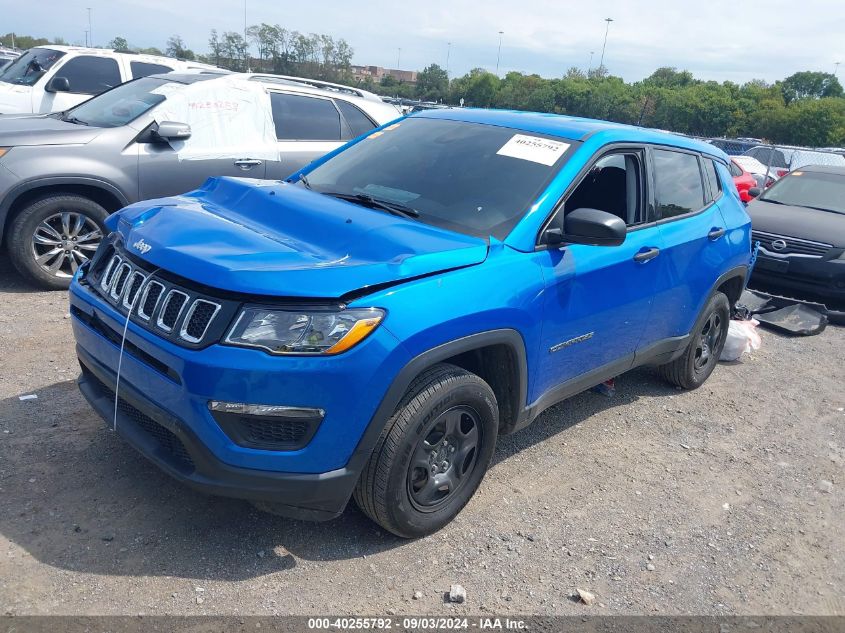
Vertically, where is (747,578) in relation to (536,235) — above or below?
below

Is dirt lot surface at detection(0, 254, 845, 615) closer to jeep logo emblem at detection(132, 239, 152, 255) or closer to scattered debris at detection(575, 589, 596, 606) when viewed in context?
scattered debris at detection(575, 589, 596, 606)

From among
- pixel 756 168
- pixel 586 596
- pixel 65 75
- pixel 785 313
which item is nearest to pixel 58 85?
pixel 65 75

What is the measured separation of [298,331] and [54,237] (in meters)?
4.16

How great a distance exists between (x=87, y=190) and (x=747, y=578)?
219 inches

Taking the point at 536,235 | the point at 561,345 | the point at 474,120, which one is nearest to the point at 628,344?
the point at 561,345

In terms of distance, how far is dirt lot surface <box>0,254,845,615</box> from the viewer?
2.84 m

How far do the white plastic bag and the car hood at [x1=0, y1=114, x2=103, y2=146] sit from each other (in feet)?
18.8

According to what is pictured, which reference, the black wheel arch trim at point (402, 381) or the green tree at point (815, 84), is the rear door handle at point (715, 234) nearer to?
the black wheel arch trim at point (402, 381)

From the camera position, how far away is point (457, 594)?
2936mm

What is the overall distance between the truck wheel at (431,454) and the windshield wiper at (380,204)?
2.88 feet

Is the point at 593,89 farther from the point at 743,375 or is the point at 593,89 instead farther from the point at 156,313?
the point at 156,313

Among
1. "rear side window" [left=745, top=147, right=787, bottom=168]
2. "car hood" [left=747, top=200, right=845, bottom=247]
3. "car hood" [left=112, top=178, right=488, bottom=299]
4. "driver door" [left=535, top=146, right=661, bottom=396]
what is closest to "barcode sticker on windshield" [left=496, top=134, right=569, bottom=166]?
"driver door" [left=535, top=146, right=661, bottom=396]

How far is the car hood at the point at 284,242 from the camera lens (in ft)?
8.92

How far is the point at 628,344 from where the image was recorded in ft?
14.1
